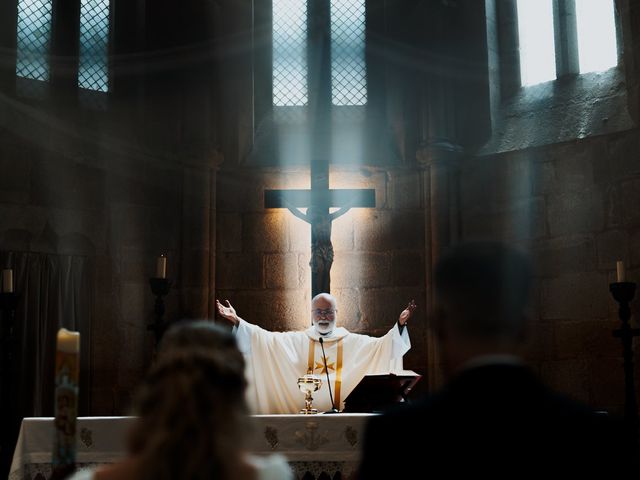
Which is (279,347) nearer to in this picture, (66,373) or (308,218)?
(308,218)

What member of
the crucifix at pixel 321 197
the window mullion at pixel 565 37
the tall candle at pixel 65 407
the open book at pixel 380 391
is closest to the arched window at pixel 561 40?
the window mullion at pixel 565 37

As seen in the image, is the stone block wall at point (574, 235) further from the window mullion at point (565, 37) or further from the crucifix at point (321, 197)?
the crucifix at point (321, 197)

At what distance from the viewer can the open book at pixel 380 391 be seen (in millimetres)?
5605

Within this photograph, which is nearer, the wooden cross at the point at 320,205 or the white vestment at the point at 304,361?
the white vestment at the point at 304,361

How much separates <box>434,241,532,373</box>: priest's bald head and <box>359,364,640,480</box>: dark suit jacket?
0.17 feet

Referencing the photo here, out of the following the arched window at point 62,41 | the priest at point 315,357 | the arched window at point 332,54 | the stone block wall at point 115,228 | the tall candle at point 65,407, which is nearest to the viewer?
the tall candle at point 65,407

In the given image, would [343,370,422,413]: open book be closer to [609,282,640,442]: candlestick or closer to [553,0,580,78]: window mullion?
[609,282,640,442]: candlestick

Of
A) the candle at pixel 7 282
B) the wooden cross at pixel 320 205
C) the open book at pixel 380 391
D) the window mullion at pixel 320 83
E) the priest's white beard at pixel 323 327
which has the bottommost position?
the open book at pixel 380 391

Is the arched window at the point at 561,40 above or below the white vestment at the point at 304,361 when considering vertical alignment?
above

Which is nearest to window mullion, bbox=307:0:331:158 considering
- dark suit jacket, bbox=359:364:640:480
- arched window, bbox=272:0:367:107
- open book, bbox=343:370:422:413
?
arched window, bbox=272:0:367:107

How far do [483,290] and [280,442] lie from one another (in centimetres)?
369

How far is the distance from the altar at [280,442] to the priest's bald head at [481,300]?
3.54 m

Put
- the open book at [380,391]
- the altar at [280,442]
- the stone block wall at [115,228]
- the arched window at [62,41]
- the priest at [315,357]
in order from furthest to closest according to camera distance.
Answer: the arched window at [62,41], the stone block wall at [115,228], the priest at [315,357], the open book at [380,391], the altar at [280,442]

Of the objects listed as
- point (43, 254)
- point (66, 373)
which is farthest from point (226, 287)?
point (66, 373)
